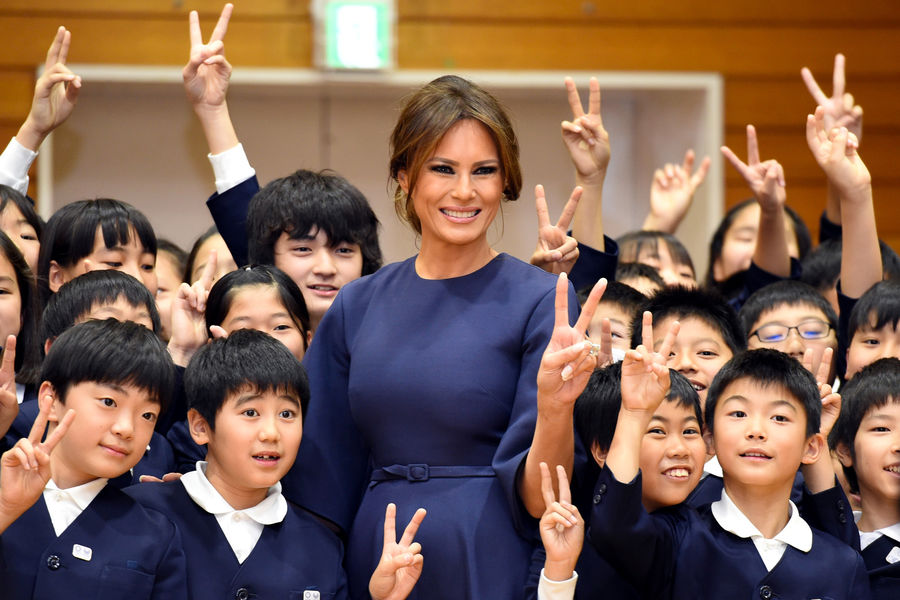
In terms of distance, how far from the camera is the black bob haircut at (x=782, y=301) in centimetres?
344

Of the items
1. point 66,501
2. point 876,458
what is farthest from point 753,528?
Result: point 66,501

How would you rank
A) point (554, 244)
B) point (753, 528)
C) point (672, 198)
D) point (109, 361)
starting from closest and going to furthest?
1. point (109, 361)
2. point (753, 528)
3. point (554, 244)
4. point (672, 198)

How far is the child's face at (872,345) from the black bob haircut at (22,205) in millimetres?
2323

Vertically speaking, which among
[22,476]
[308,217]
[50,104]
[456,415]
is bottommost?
[22,476]

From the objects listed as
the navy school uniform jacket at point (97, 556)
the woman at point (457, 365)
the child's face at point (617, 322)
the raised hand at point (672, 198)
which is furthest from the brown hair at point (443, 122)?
the raised hand at point (672, 198)

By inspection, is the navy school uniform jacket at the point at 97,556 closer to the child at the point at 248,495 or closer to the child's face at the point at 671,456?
the child at the point at 248,495

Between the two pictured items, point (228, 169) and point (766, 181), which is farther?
point (766, 181)

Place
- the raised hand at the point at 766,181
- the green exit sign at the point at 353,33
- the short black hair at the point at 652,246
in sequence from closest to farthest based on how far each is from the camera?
the raised hand at the point at 766,181, the short black hair at the point at 652,246, the green exit sign at the point at 353,33

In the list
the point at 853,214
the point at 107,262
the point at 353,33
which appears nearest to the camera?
the point at 107,262

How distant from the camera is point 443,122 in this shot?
7.27 feet

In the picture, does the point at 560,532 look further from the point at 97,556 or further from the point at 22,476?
the point at 22,476

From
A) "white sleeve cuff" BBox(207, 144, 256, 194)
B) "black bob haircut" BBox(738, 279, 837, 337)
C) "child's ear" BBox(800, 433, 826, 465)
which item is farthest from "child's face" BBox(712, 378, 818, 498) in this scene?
"white sleeve cuff" BBox(207, 144, 256, 194)

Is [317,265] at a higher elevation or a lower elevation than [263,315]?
higher

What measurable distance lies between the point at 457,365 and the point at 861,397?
117cm
